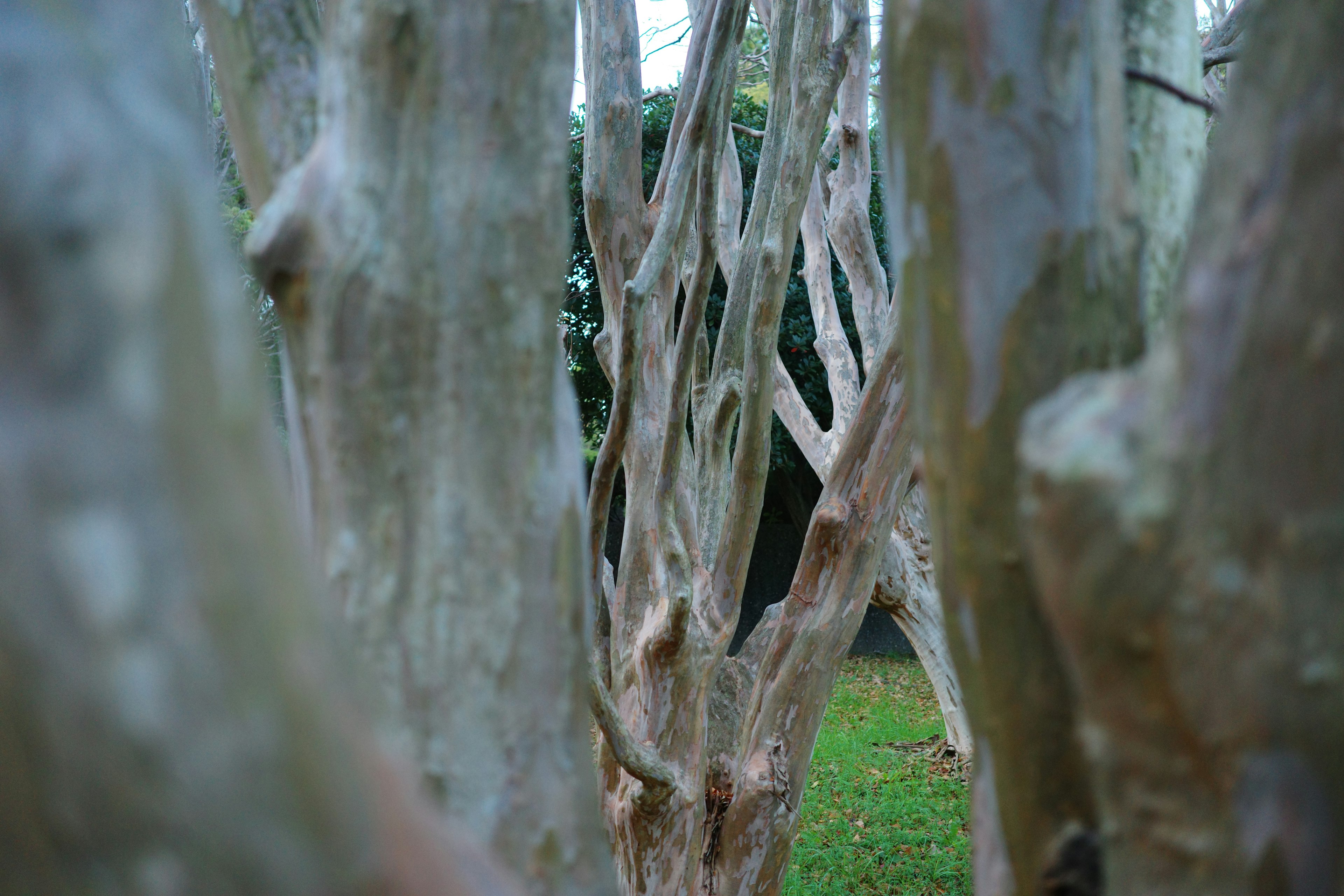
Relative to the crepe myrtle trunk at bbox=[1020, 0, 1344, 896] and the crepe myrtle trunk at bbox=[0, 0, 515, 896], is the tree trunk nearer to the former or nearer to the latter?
the crepe myrtle trunk at bbox=[1020, 0, 1344, 896]

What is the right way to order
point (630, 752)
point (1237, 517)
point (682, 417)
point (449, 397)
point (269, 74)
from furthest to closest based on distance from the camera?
point (682, 417), point (630, 752), point (269, 74), point (449, 397), point (1237, 517)

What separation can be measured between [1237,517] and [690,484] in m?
3.35

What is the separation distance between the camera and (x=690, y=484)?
13.3 ft

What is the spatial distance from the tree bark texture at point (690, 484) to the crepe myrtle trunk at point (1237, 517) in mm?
2166

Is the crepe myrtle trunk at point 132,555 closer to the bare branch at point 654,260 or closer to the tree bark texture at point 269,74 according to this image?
the tree bark texture at point 269,74

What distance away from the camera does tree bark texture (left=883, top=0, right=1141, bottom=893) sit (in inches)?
39.4

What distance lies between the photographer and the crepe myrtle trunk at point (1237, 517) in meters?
0.72

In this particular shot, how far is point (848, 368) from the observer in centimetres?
627

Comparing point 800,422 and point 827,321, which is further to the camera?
point 827,321

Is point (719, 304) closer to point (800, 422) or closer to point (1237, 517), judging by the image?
point (800, 422)

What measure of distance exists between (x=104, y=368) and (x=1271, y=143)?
77 cm

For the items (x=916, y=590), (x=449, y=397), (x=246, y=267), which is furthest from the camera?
(x=916, y=590)

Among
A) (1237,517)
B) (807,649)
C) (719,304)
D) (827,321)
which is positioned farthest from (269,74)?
(719,304)

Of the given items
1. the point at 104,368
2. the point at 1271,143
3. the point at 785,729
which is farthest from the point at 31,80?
the point at 785,729
